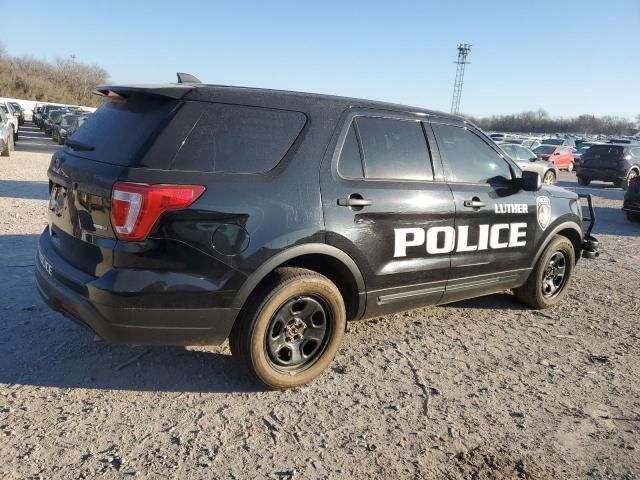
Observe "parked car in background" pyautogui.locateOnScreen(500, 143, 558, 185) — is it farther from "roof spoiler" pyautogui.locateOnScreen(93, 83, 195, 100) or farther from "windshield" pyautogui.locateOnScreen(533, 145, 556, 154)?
"roof spoiler" pyautogui.locateOnScreen(93, 83, 195, 100)

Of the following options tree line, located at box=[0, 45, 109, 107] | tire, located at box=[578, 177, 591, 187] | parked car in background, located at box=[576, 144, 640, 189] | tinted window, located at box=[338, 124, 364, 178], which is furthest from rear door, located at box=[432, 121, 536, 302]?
tree line, located at box=[0, 45, 109, 107]

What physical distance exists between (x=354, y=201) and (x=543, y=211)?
2323mm

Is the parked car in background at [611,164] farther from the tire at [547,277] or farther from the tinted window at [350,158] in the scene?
the tinted window at [350,158]

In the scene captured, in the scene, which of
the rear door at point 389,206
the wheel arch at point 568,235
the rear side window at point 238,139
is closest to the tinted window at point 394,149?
the rear door at point 389,206

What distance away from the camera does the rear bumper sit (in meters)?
Answer: 2.80

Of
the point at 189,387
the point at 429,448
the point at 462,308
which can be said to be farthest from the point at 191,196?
the point at 462,308

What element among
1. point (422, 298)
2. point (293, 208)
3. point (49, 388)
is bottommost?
point (49, 388)

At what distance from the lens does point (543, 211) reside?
4.80 meters

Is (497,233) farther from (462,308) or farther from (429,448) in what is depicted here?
(429,448)

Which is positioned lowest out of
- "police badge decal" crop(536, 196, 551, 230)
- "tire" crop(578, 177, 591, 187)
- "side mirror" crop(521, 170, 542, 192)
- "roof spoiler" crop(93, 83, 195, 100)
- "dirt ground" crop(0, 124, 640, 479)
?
"dirt ground" crop(0, 124, 640, 479)

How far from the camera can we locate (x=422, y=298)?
397cm

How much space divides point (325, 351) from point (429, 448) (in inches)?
Result: 37.1

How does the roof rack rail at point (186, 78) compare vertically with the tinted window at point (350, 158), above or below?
above

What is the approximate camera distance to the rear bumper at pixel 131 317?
2803 mm
